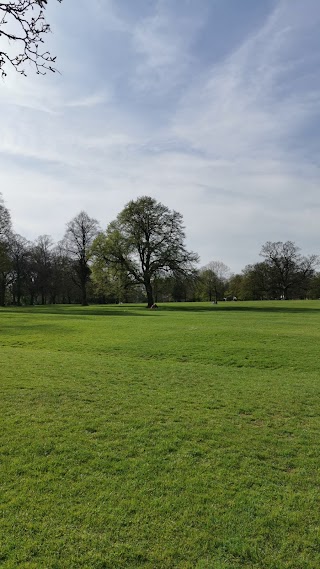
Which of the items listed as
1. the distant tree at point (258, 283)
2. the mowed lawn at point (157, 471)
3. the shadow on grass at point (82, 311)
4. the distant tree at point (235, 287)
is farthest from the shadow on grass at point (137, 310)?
the distant tree at point (235, 287)

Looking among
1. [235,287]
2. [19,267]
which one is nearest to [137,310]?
[19,267]

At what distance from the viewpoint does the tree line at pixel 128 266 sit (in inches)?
2095

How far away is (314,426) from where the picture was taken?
25.4ft

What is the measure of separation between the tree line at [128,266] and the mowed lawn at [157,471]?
136 ft

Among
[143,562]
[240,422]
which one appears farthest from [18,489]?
[240,422]

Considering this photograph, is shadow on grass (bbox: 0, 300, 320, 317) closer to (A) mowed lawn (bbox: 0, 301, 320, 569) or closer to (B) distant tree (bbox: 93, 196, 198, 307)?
(B) distant tree (bbox: 93, 196, 198, 307)

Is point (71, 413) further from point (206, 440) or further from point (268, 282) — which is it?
point (268, 282)

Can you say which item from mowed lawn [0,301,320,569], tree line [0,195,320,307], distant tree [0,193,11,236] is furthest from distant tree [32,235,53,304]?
mowed lawn [0,301,320,569]

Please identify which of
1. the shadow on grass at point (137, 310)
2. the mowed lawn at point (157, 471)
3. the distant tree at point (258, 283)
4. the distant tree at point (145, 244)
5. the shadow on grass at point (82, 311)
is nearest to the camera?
the mowed lawn at point (157, 471)

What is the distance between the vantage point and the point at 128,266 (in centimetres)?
5362

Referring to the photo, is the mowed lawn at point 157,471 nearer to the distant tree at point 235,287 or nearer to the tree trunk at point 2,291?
the tree trunk at point 2,291

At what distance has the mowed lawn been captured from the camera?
3855 mm

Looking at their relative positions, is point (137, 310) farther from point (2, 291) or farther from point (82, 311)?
point (2, 291)

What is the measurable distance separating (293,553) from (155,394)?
19.8ft
